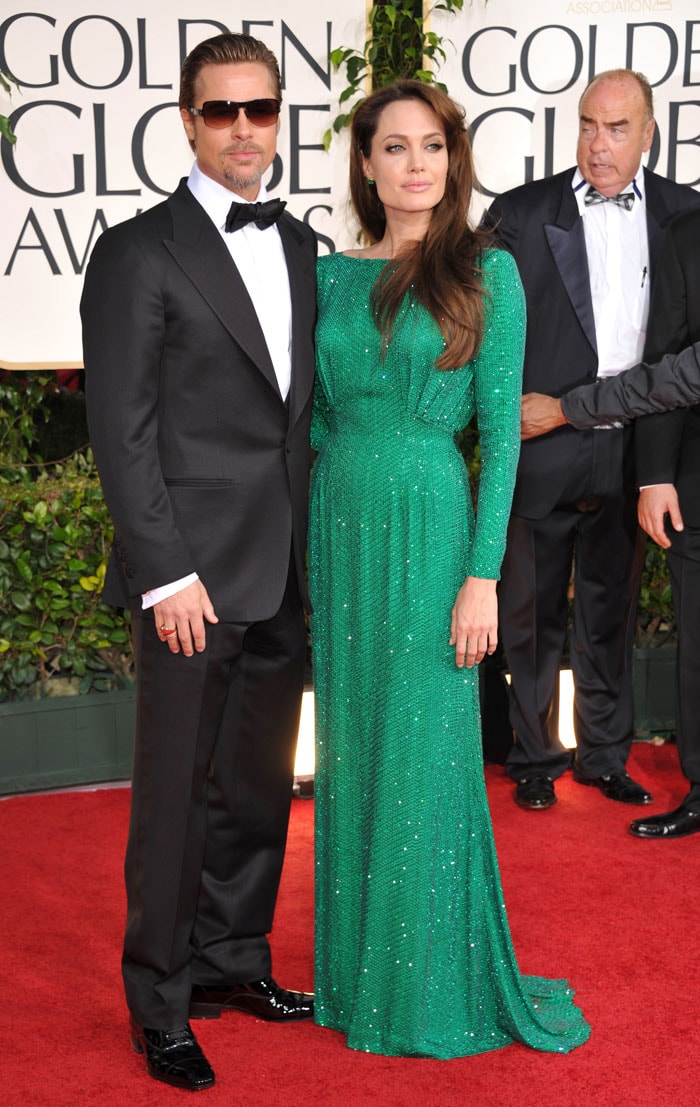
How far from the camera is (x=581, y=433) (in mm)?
4016

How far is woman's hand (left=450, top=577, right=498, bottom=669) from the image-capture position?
2.71 metres

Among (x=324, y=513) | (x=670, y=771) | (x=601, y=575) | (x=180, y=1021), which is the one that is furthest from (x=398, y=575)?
(x=670, y=771)

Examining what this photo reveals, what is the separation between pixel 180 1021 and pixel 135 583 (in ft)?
2.89

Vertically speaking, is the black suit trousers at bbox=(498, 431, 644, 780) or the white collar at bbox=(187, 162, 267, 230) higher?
the white collar at bbox=(187, 162, 267, 230)

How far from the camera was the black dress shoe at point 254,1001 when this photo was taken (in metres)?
2.94

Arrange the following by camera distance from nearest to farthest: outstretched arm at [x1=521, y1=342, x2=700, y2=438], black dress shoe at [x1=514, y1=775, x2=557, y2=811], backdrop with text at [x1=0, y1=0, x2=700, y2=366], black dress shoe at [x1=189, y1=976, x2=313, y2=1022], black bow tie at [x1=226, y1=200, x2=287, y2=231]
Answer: black bow tie at [x1=226, y1=200, x2=287, y2=231] → black dress shoe at [x1=189, y1=976, x2=313, y2=1022] → outstretched arm at [x1=521, y1=342, x2=700, y2=438] → black dress shoe at [x1=514, y1=775, x2=557, y2=811] → backdrop with text at [x1=0, y1=0, x2=700, y2=366]

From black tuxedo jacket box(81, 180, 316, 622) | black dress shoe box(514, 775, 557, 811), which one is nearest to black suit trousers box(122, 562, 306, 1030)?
black tuxedo jacket box(81, 180, 316, 622)

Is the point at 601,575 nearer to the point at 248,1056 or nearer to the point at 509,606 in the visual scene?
the point at 509,606

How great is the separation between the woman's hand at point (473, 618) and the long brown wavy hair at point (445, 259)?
0.43 metres

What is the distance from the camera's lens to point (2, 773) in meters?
4.36

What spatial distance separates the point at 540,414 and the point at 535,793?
113 centimetres

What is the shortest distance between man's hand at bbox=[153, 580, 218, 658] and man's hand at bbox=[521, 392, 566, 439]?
158 centimetres

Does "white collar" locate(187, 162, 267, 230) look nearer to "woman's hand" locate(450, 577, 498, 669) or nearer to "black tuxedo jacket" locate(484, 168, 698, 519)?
"woman's hand" locate(450, 577, 498, 669)

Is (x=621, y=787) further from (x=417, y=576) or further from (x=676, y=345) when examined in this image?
(x=417, y=576)
